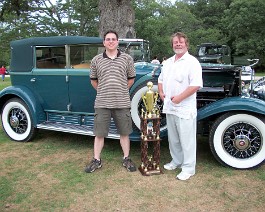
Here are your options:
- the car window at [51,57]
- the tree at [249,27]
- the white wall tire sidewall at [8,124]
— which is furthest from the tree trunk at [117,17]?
the tree at [249,27]

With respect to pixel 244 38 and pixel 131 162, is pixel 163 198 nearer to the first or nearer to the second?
pixel 131 162

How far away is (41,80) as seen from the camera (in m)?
4.87

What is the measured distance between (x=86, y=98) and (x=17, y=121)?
133cm

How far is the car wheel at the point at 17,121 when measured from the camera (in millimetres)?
4988

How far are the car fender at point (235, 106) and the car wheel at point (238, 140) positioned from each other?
0.09 metres

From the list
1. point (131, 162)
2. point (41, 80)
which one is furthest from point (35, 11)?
point (131, 162)

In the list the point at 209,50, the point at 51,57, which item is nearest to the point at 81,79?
the point at 51,57

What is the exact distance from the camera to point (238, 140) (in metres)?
3.74

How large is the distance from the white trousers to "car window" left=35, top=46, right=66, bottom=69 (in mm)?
1989

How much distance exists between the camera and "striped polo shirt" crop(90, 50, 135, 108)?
3658 millimetres

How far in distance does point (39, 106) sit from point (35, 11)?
18.5 meters

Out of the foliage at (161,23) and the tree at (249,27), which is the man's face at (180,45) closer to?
the foliage at (161,23)

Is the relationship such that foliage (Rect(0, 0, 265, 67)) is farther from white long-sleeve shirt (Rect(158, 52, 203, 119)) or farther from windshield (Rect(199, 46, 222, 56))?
white long-sleeve shirt (Rect(158, 52, 203, 119))

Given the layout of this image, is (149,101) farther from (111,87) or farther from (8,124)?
(8,124)
